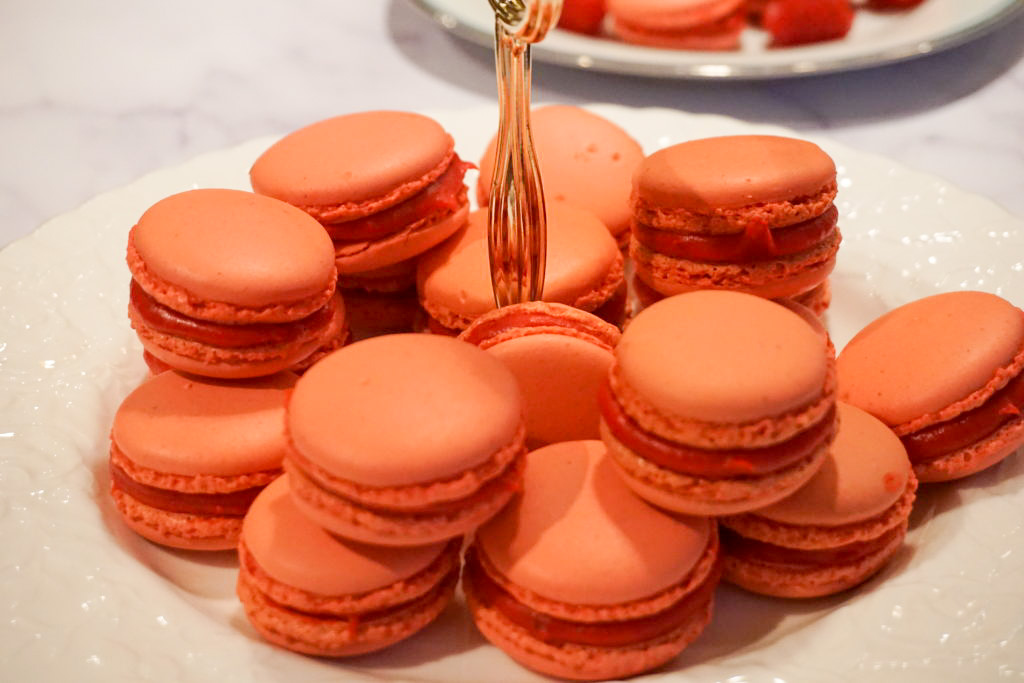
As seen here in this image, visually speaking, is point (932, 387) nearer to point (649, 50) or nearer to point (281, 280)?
point (281, 280)

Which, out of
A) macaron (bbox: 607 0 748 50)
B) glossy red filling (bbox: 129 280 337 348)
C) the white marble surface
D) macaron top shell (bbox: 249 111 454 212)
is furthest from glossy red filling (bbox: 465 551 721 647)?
macaron (bbox: 607 0 748 50)

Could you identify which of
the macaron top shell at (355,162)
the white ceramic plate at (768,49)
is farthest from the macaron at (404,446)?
the white ceramic plate at (768,49)

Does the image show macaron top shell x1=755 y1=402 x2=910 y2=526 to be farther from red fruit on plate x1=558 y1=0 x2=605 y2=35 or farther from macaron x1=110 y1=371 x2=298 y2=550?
red fruit on plate x1=558 y1=0 x2=605 y2=35

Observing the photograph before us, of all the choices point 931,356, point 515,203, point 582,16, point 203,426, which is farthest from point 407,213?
point 582,16

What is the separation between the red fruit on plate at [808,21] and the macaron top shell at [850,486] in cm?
151

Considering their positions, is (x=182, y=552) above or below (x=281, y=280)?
below

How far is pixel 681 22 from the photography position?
2713 mm

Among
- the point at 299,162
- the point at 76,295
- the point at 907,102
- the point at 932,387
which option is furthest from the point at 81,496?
the point at 907,102

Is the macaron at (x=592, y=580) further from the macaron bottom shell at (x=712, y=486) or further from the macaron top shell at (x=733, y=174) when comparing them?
the macaron top shell at (x=733, y=174)

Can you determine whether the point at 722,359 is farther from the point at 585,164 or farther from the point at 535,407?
the point at 585,164

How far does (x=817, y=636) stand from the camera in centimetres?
135

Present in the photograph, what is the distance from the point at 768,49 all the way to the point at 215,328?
1772 mm

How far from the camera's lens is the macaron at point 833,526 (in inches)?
55.7

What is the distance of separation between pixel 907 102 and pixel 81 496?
6.96 feet
